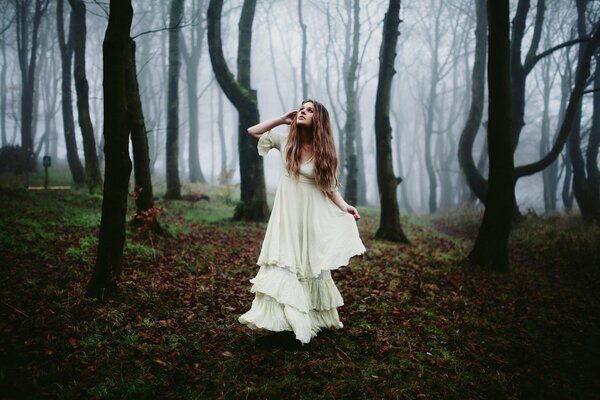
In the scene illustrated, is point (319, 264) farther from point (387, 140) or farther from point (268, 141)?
point (387, 140)

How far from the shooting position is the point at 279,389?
309 centimetres

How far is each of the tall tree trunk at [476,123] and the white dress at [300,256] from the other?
9.87m

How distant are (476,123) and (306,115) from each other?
474 inches

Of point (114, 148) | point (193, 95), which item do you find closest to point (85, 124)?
point (114, 148)

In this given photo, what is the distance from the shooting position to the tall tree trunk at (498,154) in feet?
23.8

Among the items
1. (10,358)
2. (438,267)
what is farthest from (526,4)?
(10,358)

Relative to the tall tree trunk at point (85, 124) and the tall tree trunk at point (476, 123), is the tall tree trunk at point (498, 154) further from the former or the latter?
the tall tree trunk at point (85, 124)

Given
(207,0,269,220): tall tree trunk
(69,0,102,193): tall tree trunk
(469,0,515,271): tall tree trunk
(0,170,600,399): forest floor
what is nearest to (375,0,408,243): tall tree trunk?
(0,170,600,399): forest floor

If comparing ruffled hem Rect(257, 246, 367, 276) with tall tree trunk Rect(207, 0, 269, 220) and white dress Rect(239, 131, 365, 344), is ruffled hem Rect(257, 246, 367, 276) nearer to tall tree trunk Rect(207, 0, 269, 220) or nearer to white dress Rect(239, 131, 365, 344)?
white dress Rect(239, 131, 365, 344)

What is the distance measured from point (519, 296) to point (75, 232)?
8049 mm

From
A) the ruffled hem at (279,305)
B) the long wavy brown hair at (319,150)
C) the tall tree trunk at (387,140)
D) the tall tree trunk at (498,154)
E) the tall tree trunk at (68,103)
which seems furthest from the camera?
the tall tree trunk at (68,103)

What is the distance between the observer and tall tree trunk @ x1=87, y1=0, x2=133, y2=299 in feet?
13.1

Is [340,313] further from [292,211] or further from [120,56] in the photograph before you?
[120,56]

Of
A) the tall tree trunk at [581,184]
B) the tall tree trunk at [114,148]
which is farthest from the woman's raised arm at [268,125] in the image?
the tall tree trunk at [581,184]
